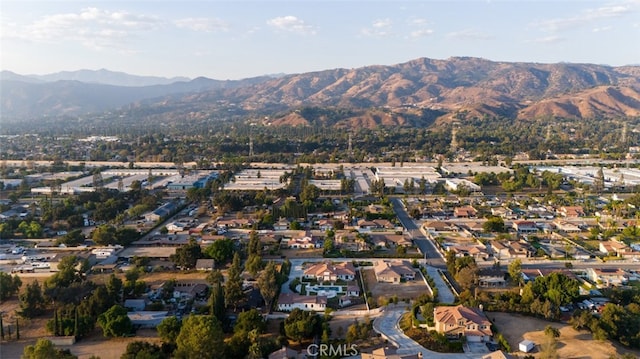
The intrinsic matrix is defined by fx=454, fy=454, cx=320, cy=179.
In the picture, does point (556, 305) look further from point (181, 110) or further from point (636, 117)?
point (181, 110)

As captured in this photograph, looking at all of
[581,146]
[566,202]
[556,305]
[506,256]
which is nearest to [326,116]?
[581,146]

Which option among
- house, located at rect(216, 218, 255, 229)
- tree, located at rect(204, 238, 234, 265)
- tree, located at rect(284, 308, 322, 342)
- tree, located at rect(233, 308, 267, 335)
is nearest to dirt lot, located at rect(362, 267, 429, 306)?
tree, located at rect(284, 308, 322, 342)

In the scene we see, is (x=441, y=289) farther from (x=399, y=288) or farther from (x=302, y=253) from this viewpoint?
(x=302, y=253)

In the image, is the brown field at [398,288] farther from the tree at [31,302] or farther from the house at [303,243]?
the tree at [31,302]

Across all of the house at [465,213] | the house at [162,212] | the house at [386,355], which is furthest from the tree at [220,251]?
the house at [465,213]

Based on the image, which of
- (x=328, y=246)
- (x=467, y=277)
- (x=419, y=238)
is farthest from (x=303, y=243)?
(x=467, y=277)
